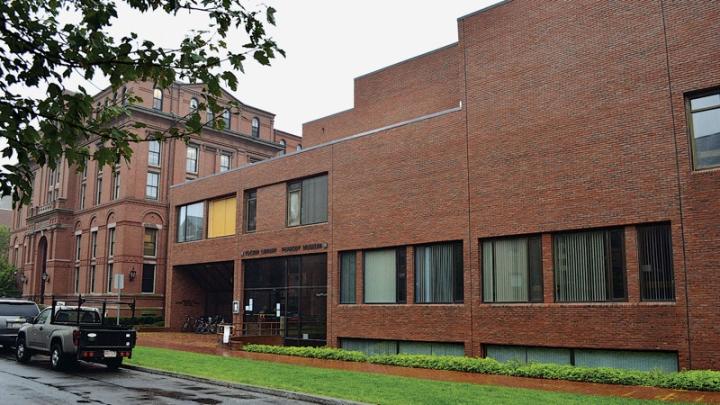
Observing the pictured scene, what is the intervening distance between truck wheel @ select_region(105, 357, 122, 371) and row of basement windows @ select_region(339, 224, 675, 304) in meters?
9.70

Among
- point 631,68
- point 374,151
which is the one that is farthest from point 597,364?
point 374,151

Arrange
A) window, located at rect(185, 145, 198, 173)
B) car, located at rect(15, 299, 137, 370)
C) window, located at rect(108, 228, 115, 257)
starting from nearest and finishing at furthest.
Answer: car, located at rect(15, 299, 137, 370)
window, located at rect(108, 228, 115, 257)
window, located at rect(185, 145, 198, 173)

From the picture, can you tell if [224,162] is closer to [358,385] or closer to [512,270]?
[512,270]

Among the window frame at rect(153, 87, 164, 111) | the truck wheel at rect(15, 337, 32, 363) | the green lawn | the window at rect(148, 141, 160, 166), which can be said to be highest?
the window frame at rect(153, 87, 164, 111)

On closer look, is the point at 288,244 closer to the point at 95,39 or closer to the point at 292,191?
the point at 292,191

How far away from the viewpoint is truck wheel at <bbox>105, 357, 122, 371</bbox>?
18317 millimetres

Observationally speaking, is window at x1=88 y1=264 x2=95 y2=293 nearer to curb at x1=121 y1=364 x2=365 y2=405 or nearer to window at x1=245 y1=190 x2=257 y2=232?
window at x1=245 y1=190 x2=257 y2=232

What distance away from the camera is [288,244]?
2895cm

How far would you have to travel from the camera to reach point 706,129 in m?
16.6

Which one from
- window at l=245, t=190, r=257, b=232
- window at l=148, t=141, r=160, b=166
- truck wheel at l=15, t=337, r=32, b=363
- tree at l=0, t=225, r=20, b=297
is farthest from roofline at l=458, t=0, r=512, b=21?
tree at l=0, t=225, r=20, b=297

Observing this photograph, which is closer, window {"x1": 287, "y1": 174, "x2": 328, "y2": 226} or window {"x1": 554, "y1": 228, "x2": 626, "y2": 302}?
window {"x1": 554, "y1": 228, "x2": 626, "y2": 302}

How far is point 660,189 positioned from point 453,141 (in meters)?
7.31

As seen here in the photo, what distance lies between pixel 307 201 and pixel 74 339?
12.9 metres

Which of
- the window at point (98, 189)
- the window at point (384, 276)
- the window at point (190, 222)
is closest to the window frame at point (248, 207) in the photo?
the window at point (190, 222)
